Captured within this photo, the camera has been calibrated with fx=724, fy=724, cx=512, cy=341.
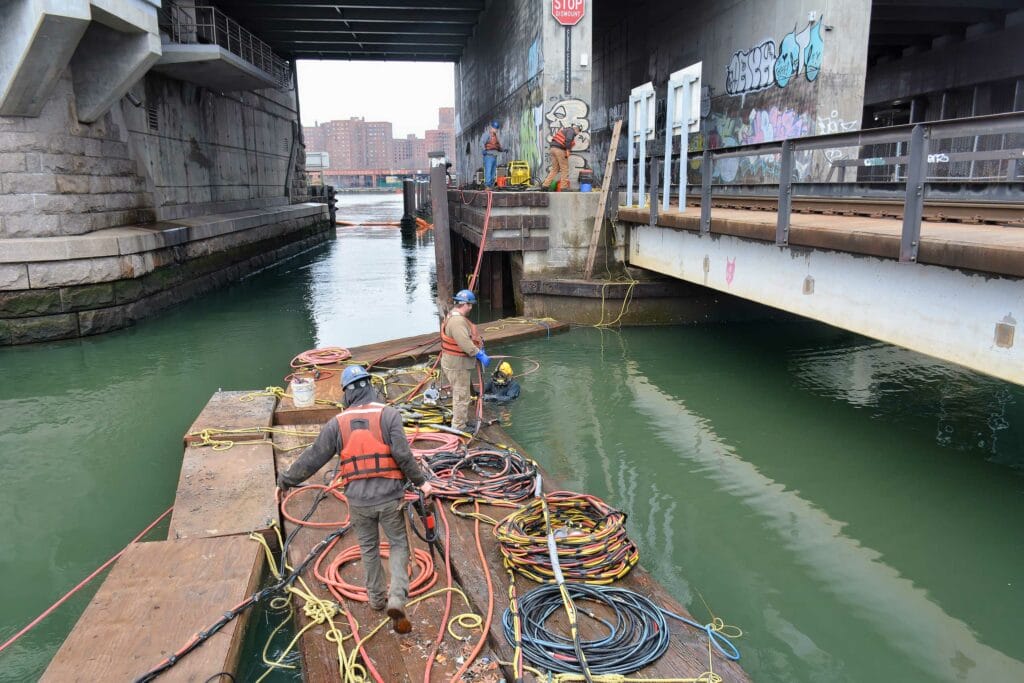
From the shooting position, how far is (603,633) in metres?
4.45

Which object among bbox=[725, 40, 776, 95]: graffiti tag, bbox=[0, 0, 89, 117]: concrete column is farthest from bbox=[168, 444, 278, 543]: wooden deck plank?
bbox=[725, 40, 776, 95]: graffiti tag

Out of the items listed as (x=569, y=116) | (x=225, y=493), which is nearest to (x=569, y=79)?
(x=569, y=116)

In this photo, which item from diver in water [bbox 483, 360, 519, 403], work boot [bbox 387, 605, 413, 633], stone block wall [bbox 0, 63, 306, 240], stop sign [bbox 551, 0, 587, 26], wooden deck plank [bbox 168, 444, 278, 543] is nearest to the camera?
work boot [bbox 387, 605, 413, 633]

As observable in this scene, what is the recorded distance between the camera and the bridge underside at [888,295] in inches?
238

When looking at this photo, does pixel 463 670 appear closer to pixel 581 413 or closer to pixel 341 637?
pixel 341 637

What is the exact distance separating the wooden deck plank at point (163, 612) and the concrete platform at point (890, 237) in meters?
6.18

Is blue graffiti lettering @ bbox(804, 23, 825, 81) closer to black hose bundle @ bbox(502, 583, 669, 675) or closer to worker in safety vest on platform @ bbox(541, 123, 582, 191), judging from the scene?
worker in safety vest on platform @ bbox(541, 123, 582, 191)

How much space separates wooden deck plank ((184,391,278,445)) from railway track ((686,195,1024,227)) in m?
7.87

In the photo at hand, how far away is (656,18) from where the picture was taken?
83.6ft

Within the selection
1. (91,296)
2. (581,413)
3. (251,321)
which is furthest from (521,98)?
(581,413)

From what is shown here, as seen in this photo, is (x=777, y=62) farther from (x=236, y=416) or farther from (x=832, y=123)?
(x=236, y=416)

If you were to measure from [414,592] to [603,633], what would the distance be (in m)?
1.35

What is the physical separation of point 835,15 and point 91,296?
53.7 feet

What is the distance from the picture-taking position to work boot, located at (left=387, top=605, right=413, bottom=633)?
14.3 feet
